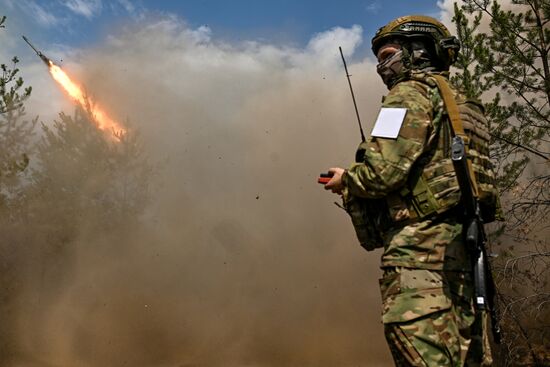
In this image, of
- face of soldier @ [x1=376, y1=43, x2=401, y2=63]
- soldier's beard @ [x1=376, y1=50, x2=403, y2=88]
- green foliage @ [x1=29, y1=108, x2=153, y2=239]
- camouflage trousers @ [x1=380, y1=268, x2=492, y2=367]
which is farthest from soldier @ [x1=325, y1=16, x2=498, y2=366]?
green foliage @ [x1=29, y1=108, x2=153, y2=239]

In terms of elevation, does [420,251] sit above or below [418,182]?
below

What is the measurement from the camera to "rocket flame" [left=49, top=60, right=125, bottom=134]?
1265 centimetres

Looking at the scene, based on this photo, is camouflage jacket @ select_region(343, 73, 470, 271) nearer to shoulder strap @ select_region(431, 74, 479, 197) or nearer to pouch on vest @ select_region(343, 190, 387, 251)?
shoulder strap @ select_region(431, 74, 479, 197)

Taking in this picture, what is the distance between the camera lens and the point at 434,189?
2348 mm

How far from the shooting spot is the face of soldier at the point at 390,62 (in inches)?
106

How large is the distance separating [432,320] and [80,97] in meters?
12.8

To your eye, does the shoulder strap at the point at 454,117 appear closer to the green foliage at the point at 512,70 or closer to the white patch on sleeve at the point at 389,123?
the white patch on sleeve at the point at 389,123

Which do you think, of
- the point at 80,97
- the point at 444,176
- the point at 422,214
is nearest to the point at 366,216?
the point at 422,214

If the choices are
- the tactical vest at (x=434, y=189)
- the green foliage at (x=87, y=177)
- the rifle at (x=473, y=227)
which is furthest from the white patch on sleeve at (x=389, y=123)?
the green foliage at (x=87, y=177)

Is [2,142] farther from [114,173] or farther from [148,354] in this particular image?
[148,354]

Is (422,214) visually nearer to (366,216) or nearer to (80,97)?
(366,216)

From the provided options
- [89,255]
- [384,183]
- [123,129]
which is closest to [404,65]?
[384,183]

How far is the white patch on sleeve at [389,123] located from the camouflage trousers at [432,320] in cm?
61

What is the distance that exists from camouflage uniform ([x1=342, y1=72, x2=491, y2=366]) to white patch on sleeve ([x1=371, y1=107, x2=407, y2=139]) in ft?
0.07
